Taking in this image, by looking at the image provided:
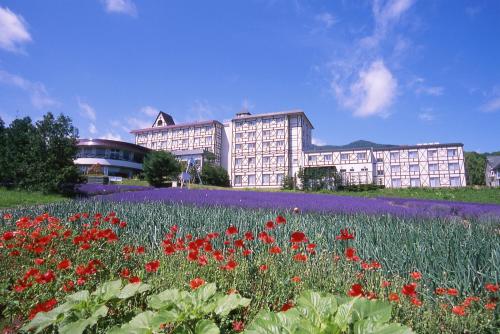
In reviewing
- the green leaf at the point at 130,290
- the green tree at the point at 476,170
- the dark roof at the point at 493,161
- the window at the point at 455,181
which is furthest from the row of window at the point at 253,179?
the green tree at the point at 476,170

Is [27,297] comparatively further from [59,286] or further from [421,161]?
[421,161]

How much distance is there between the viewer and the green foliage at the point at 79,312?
5.23 ft

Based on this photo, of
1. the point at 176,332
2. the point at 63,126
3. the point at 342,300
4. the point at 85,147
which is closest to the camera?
the point at 176,332

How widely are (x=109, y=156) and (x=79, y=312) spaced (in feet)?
142

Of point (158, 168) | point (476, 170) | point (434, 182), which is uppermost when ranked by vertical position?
point (476, 170)

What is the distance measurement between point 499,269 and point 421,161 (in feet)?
147

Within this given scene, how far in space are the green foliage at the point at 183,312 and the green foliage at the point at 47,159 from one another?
54.3ft

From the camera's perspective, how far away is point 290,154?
1737 inches

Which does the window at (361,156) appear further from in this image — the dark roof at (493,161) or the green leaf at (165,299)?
the green leaf at (165,299)

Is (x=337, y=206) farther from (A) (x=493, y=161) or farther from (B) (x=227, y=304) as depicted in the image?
(A) (x=493, y=161)

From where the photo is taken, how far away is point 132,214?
626cm

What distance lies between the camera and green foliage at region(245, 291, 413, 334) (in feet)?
4.45

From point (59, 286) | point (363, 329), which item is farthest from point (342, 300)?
point (59, 286)

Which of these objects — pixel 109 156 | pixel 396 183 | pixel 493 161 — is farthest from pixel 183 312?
pixel 493 161
